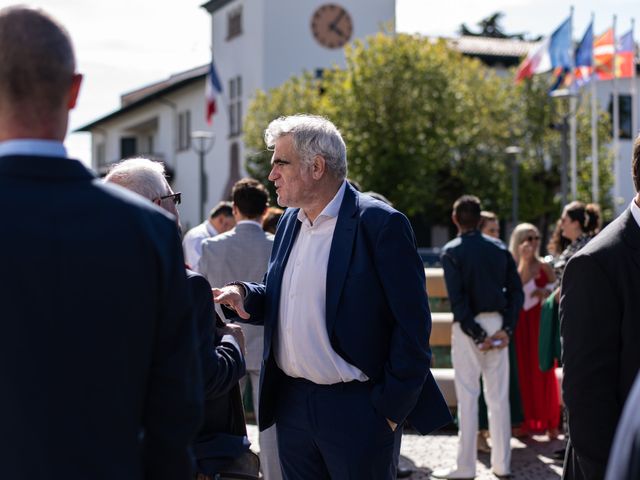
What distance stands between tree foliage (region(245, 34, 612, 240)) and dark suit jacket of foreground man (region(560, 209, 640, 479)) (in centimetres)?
3284

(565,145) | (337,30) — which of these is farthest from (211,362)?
(337,30)

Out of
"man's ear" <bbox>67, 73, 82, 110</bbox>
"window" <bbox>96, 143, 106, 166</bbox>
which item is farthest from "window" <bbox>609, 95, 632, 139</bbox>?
"man's ear" <bbox>67, 73, 82, 110</bbox>

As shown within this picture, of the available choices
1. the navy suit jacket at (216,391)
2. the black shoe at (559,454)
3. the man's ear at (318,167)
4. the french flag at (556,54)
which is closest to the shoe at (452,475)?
the black shoe at (559,454)

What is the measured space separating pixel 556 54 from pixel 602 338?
32629 mm

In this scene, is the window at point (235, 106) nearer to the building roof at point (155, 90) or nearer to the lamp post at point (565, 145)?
the building roof at point (155, 90)

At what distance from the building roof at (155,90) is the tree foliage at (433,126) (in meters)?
13.9

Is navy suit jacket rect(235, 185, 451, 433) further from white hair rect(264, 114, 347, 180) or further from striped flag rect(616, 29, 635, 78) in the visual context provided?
striped flag rect(616, 29, 635, 78)

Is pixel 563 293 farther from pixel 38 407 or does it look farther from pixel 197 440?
pixel 38 407

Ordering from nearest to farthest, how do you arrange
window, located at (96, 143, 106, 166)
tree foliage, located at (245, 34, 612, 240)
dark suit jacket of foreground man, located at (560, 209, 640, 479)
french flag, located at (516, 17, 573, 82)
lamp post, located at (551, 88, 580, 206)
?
dark suit jacket of foreground man, located at (560, 209, 640, 479)
lamp post, located at (551, 88, 580, 206)
french flag, located at (516, 17, 573, 82)
tree foliage, located at (245, 34, 612, 240)
window, located at (96, 143, 106, 166)

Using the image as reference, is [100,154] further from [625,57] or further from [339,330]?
[339,330]

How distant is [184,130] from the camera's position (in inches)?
2232

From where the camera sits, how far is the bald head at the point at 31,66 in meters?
2.25

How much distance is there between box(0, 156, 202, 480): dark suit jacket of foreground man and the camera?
215 centimetres

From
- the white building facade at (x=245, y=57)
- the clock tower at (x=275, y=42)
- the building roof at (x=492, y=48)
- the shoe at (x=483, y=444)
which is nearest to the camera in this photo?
the shoe at (x=483, y=444)
